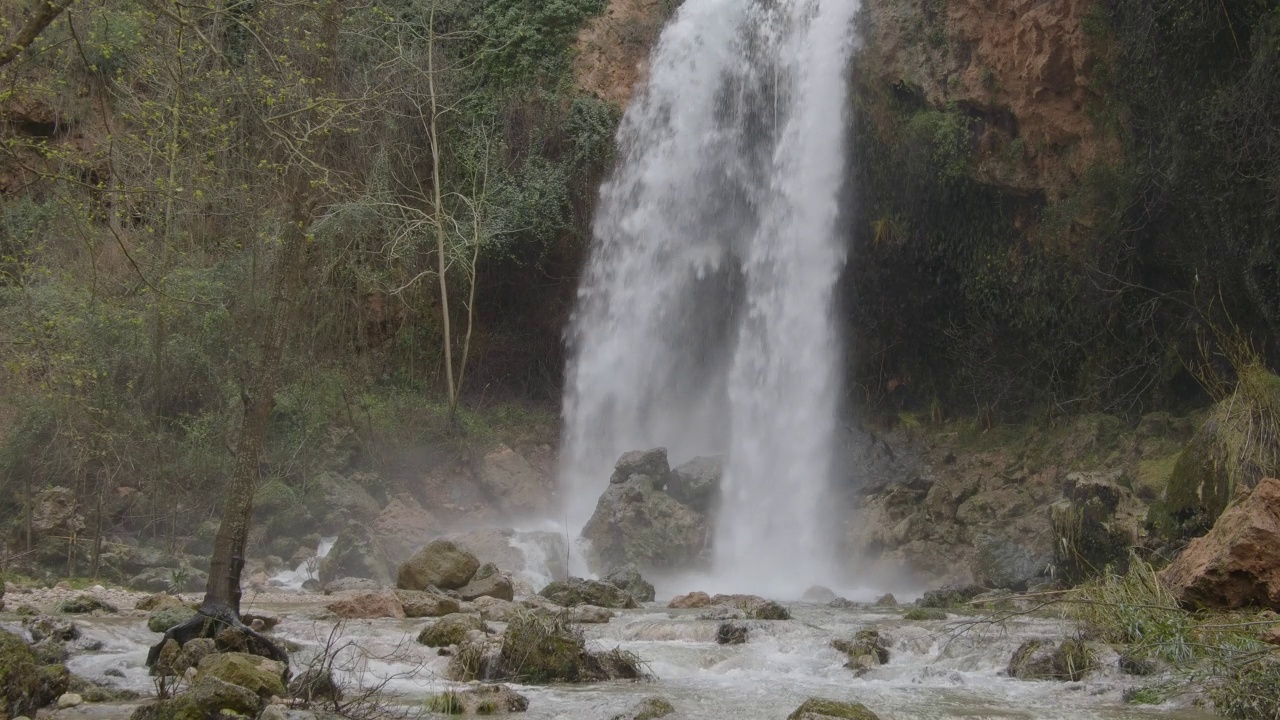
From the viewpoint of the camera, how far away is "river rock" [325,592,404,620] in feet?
31.9

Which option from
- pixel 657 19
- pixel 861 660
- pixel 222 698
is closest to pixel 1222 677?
pixel 861 660

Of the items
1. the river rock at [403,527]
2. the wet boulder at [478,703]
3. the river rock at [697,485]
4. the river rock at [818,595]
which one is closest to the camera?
the wet boulder at [478,703]

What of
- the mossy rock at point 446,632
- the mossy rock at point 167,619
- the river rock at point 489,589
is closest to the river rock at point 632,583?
the river rock at point 489,589

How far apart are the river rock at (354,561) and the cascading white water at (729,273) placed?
4321 millimetres

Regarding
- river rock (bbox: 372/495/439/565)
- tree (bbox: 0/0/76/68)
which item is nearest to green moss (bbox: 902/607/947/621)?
river rock (bbox: 372/495/439/565)

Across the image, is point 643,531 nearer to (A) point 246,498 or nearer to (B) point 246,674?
(A) point 246,498

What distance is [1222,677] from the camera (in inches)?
219

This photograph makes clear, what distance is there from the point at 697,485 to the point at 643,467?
2.90 ft

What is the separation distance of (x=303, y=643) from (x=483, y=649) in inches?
76.2

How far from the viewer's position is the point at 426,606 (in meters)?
9.98

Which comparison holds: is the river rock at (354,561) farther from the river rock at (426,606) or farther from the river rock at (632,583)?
the river rock at (426,606)

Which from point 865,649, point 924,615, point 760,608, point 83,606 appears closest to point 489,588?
point 760,608

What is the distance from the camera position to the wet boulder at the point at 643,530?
15.0 metres

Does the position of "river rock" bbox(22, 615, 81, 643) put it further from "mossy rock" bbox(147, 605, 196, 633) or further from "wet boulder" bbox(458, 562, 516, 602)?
"wet boulder" bbox(458, 562, 516, 602)
